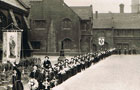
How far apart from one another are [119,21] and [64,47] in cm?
2200

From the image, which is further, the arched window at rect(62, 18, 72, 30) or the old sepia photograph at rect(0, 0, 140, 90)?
the arched window at rect(62, 18, 72, 30)

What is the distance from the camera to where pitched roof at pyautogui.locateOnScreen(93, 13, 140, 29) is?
5944cm

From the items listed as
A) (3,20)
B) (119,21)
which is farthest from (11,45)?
(119,21)

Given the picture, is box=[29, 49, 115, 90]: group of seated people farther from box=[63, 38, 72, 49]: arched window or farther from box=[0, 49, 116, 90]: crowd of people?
box=[63, 38, 72, 49]: arched window

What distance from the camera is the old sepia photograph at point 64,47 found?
49.1ft

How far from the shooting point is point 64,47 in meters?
44.1

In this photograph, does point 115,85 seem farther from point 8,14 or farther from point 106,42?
point 106,42

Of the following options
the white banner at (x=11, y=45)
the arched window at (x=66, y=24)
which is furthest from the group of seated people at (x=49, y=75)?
the arched window at (x=66, y=24)

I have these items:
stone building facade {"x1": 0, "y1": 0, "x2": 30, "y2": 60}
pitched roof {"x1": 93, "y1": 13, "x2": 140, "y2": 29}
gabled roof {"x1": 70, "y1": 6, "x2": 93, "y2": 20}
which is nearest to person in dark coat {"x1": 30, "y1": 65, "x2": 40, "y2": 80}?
stone building facade {"x1": 0, "y1": 0, "x2": 30, "y2": 60}

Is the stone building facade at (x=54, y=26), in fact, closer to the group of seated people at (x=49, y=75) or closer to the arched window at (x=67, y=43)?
the arched window at (x=67, y=43)

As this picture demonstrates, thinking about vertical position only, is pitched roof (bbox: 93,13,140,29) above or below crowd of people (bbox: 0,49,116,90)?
above

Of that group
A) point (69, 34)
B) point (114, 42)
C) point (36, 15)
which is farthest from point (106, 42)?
point (36, 15)

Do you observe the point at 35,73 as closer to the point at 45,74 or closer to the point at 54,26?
the point at 45,74

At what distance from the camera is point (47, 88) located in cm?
1245
